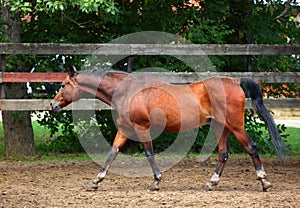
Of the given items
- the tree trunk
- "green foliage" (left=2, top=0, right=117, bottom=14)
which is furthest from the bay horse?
the tree trunk

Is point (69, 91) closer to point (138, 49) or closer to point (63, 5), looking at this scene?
point (63, 5)

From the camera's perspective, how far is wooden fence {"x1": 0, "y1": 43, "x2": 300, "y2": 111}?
10523 mm

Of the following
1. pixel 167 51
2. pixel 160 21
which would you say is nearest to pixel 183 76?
pixel 167 51

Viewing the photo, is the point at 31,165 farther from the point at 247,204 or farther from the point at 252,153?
the point at 247,204

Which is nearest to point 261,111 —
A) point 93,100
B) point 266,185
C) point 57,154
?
point 266,185

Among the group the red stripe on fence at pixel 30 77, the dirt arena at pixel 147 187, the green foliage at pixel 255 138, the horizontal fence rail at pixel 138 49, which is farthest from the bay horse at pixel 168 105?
the green foliage at pixel 255 138

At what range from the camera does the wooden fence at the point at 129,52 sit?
34.5 feet

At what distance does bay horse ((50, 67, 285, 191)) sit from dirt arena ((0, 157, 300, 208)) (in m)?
0.34

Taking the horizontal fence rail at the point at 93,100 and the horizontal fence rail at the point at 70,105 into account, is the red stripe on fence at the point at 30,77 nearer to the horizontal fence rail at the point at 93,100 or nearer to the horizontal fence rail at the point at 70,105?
the horizontal fence rail at the point at 93,100

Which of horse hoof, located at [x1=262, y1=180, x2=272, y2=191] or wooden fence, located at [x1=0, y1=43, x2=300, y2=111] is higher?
wooden fence, located at [x1=0, y1=43, x2=300, y2=111]

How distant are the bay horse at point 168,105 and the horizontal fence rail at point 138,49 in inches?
91.7

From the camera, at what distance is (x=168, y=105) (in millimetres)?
8250

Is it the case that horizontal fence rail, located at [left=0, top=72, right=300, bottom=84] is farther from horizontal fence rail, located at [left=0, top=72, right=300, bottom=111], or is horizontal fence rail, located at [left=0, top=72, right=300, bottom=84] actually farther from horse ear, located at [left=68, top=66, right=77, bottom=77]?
horse ear, located at [left=68, top=66, right=77, bottom=77]

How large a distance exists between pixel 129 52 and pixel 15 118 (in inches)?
107
